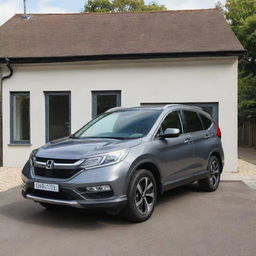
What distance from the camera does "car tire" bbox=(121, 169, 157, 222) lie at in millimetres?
4836

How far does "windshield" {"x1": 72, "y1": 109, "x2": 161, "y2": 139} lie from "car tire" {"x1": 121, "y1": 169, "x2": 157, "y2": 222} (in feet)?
2.31

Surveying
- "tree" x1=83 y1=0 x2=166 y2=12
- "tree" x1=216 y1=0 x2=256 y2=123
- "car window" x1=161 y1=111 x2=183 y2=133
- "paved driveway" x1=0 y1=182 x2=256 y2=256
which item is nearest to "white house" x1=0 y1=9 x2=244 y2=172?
"car window" x1=161 y1=111 x2=183 y2=133

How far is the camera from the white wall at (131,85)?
962cm

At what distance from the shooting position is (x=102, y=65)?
10.2 metres

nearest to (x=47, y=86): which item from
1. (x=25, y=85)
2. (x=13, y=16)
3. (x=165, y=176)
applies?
(x=25, y=85)

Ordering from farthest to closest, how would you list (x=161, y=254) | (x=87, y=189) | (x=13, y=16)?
1. (x=13, y=16)
2. (x=87, y=189)
3. (x=161, y=254)

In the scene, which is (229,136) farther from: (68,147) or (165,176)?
(68,147)

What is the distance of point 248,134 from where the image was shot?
1984 cm

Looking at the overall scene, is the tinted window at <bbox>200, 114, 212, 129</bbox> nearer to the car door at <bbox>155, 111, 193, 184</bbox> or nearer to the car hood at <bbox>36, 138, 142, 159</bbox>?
the car door at <bbox>155, 111, 193, 184</bbox>

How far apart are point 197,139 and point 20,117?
6.61 m

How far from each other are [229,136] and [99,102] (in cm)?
403

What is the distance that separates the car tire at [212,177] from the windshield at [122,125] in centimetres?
193

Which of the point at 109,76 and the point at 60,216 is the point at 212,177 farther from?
the point at 109,76

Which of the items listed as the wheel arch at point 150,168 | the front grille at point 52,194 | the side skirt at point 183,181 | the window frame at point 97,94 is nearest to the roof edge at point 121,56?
the window frame at point 97,94
